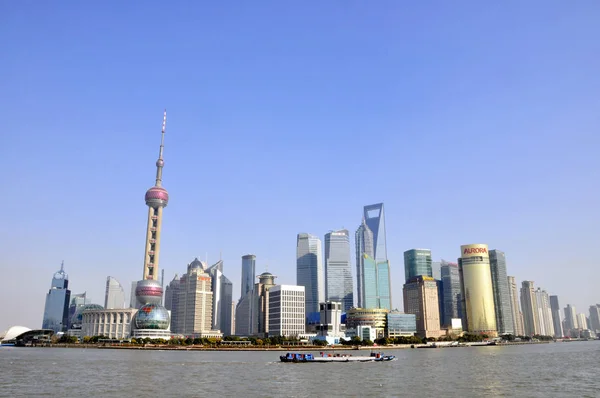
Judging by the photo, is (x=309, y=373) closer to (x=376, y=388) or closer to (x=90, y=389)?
(x=376, y=388)

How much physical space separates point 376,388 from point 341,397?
11329 millimetres

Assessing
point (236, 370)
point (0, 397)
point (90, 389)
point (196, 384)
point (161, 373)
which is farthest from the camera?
point (236, 370)

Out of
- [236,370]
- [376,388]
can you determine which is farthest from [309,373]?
[376,388]

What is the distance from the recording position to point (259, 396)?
6906cm

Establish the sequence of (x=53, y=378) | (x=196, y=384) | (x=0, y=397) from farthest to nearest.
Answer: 1. (x=53, y=378)
2. (x=196, y=384)
3. (x=0, y=397)

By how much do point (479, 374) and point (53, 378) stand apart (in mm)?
79451

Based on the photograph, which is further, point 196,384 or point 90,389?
point 196,384

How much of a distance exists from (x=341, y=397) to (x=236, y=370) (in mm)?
44469

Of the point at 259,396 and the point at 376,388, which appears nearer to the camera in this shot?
the point at 259,396

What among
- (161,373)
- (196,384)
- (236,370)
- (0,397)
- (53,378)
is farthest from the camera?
(236,370)

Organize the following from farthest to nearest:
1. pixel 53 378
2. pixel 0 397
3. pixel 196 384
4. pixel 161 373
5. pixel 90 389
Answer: pixel 161 373 < pixel 53 378 < pixel 196 384 < pixel 90 389 < pixel 0 397

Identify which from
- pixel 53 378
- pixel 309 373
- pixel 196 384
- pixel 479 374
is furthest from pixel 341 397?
pixel 53 378

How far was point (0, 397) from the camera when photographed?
218ft

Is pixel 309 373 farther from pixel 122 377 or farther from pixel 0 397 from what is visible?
pixel 0 397
